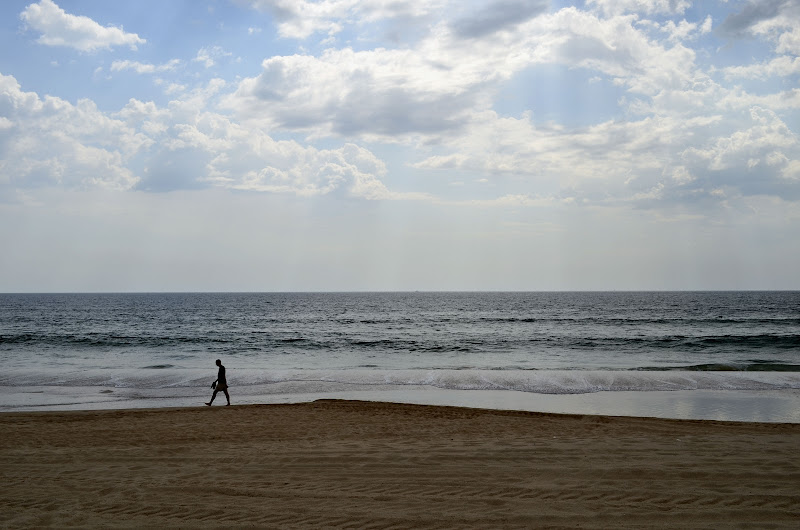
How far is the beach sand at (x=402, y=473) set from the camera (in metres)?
7.29

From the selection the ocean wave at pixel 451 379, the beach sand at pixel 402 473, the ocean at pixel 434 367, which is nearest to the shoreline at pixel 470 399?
the ocean at pixel 434 367

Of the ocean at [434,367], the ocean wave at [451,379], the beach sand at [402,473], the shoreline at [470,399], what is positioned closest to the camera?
the beach sand at [402,473]

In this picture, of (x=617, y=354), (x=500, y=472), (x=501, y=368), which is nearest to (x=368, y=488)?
(x=500, y=472)

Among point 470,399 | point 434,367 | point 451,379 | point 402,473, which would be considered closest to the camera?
point 402,473

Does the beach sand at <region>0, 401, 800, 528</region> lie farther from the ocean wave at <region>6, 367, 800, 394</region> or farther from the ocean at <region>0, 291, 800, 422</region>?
the ocean wave at <region>6, 367, 800, 394</region>

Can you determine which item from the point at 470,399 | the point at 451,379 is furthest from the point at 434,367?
the point at 470,399

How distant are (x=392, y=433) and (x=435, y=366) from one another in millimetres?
15501

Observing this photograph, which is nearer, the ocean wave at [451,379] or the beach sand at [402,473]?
the beach sand at [402,473]

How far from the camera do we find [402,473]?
912 cm

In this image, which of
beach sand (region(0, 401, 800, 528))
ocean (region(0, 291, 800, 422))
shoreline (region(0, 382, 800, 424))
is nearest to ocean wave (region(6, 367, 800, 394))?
ocean (region(0, 291, 800, 422))

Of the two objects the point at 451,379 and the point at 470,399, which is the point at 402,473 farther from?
the point at 451,379

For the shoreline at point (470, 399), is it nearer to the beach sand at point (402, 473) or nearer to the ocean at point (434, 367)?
the ocean at point (434, 367)

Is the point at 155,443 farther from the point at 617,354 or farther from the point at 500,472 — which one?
the point at 617,354

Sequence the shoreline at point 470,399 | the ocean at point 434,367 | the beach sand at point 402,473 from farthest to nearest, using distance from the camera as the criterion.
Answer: the ocean at point 434,367, the shoreline at point 470,399, the beach sand at point 402,473
